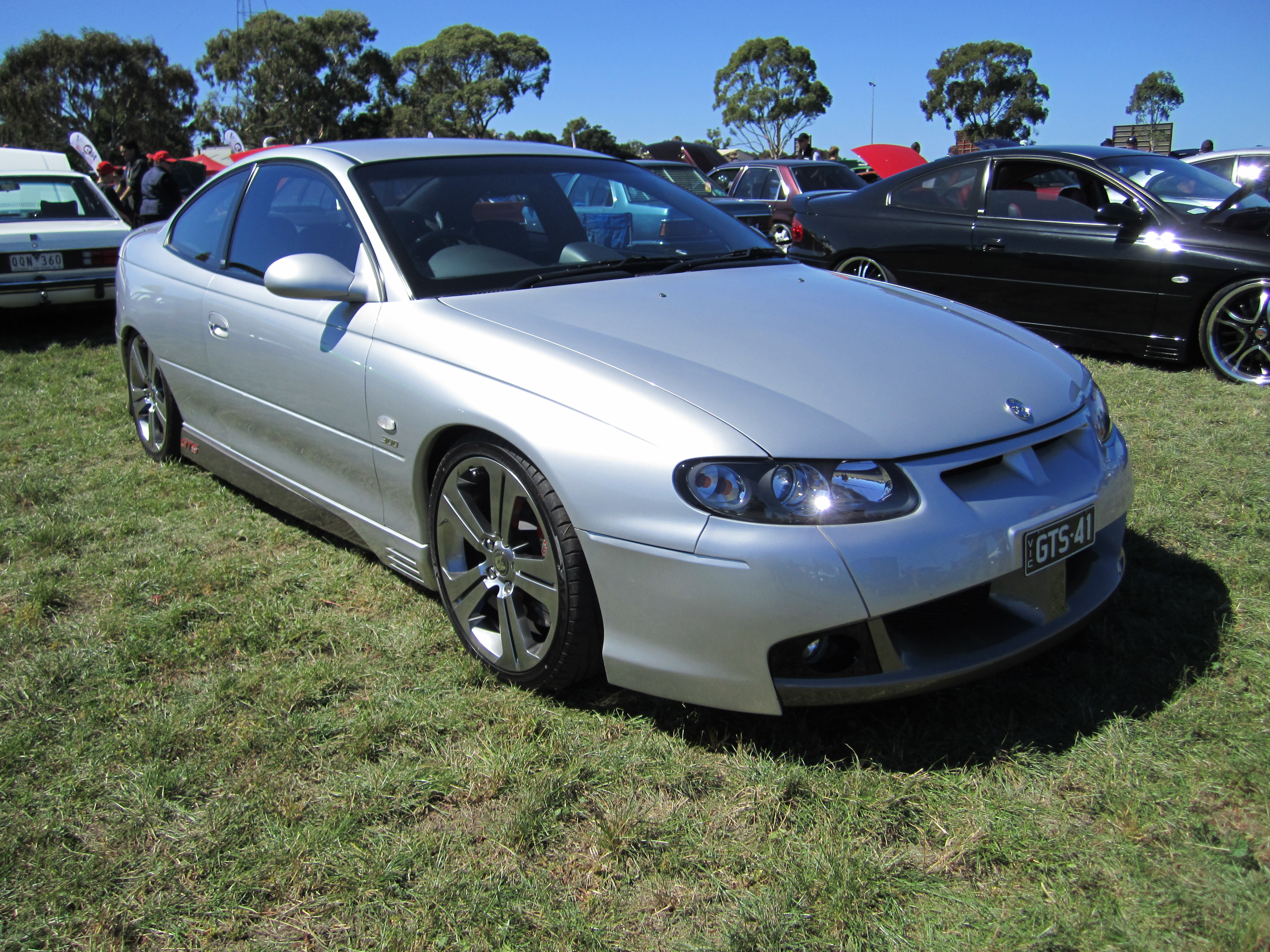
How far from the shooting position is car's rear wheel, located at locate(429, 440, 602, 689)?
226cm

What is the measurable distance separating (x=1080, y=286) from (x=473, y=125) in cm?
6325

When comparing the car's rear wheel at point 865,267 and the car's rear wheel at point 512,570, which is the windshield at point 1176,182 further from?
the car's rear wheel at point 512,570

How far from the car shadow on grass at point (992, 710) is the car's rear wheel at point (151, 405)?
2707 millimetres

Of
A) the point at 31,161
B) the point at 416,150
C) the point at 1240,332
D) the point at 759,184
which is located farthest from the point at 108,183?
the point at 1240,332

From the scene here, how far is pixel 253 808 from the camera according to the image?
211cm

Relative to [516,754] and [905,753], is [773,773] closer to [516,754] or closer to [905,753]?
[905,753]

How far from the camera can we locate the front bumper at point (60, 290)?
744 cm

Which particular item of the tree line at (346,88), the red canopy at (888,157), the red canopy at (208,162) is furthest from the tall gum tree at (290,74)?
the red canopy at (888,157)

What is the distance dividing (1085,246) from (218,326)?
4.88 metres

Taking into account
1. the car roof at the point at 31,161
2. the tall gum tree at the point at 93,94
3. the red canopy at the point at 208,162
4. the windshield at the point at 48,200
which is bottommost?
the windshield at the point at 48,200

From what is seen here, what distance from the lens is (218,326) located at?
3527 millimetres

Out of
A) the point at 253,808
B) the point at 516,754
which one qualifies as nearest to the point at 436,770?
the point at 516,754

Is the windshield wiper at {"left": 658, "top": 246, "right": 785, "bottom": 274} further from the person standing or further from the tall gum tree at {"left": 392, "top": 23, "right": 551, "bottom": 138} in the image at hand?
the tall gum tree at {"left": 392, "top": 23, "right": 551, "bottom": 138}

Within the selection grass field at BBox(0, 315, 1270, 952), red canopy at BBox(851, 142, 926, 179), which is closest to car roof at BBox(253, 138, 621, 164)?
grass field at BBox(0, 315, 1270, 952)
